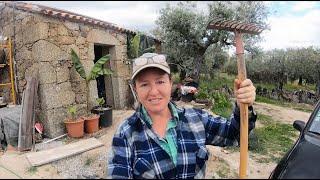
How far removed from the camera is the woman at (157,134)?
69.8 inches

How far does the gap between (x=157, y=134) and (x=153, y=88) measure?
0.28 meters

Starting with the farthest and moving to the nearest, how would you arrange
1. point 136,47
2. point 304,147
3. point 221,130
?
point 136,47
point 304,147
point 221,130

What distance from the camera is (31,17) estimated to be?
7.22m

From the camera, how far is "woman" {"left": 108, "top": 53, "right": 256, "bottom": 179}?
5.82ft

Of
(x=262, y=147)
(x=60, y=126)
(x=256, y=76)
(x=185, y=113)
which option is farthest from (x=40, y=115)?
(x=256, y=76)

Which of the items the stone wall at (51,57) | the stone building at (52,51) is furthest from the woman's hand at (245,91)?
the stone wall at (51,57)

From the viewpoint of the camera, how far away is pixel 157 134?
6.19 feet

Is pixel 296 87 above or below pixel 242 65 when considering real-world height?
below

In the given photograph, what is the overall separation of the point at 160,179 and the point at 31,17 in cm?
653

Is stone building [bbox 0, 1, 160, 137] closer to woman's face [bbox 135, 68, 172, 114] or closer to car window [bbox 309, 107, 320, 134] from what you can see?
woman's face [bbox 135, 68, 172, 114]


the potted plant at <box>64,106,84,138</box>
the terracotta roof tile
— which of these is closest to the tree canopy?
the terracotta roof tile

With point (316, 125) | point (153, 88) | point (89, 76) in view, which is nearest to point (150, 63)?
point (153, 88)

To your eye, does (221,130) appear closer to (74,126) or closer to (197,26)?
(74,126)

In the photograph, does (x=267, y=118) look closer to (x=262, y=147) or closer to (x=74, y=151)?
(x=262, y=147)
